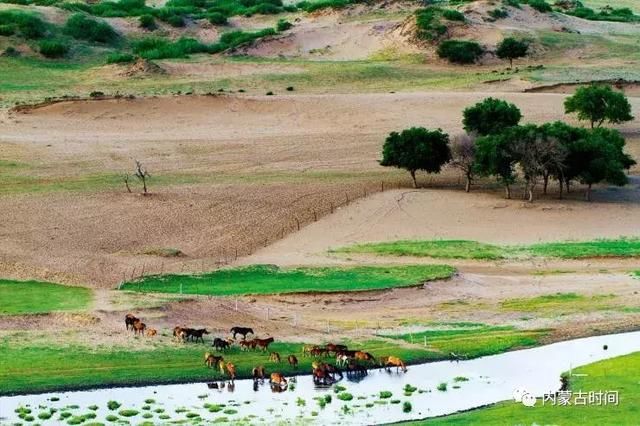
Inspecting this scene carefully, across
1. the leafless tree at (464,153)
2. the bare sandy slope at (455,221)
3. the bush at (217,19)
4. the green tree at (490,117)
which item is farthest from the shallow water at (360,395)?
the bush at (217,19)

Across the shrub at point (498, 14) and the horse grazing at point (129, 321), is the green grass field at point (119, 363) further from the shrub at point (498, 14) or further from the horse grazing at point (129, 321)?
the shrub at point (498, 14)

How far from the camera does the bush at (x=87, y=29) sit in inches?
4094

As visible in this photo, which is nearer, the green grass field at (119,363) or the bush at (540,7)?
the green grass field at (119,363)

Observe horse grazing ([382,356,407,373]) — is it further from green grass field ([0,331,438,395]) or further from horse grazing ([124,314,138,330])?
horse grazing ([124,314,138,330])

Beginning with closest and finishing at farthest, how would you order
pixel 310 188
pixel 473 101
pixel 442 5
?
pixel 310 188 < pixel 473 101 < pixel 442 5

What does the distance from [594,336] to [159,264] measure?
16.4 metres

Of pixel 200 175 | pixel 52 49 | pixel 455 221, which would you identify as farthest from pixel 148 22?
pixel 455 221

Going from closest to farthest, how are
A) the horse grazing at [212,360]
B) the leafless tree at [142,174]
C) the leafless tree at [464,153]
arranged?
the horse grazing at [212,360] < the leafless tree at [142,174] < the leafless tree at [464,153]

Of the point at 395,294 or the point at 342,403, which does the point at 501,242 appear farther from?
the point at 342,403

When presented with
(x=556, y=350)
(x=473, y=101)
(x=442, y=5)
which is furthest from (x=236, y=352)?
(x=442, y=5)

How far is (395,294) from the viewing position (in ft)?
174

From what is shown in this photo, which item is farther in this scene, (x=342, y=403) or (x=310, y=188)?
(x=310, y=188)

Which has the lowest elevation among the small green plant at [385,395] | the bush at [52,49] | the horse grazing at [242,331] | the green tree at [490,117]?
the small green plant at [385,395]

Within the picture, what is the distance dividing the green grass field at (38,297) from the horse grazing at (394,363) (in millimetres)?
10450
